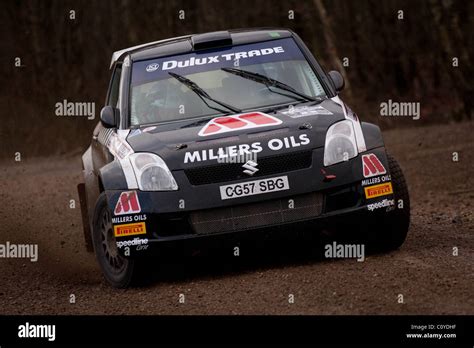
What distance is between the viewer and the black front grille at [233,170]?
779 cm

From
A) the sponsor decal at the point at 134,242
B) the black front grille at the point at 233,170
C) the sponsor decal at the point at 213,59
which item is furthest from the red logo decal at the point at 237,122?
the sponsor decal at the point at 134,242

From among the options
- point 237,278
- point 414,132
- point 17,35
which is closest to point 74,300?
point 237,278

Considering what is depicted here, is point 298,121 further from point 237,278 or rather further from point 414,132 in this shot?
point 414,132

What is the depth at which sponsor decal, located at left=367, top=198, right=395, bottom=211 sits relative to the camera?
26.2 feet

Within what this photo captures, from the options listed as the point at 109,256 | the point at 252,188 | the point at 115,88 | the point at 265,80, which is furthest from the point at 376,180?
the point at 115,88

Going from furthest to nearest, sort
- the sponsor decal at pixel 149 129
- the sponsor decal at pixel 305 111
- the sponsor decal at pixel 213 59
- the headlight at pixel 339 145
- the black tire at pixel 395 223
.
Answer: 1. the sponsor decal at pixel 213 59
2. the sponsor decal at pixel 149 129
3. the sponsor decal at pixel 305 111
4. the black tire at pixel 395 223
5. the headlight at pixel 339 145

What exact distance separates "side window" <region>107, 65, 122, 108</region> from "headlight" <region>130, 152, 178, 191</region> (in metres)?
1.48

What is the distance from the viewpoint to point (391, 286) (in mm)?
7180

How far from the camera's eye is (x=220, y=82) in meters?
8.87

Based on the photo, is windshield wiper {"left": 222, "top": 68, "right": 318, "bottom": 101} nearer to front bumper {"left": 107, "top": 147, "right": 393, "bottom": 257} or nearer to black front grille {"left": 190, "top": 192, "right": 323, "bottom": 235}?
front bumper {"left": 107, "top": 147, "right": 393, "bottom": 257}

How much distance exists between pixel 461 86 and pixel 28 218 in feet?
27.3

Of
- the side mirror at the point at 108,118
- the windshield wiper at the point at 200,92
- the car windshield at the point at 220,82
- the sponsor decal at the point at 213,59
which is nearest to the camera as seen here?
the windshield wiper at the point at 200,92

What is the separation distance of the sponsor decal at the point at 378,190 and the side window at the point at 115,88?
7.90 ft

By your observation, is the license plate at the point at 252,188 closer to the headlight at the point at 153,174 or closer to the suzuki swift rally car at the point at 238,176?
the suzuki swift rally car at the point at 238,176
